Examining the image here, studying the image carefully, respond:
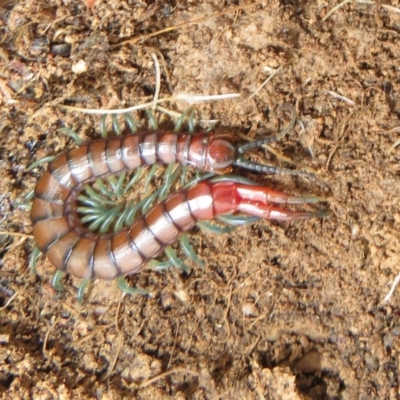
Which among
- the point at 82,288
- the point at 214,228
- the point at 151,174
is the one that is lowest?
the point at 82,288

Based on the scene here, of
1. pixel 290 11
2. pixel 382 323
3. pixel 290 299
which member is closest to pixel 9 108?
pixel 290 11

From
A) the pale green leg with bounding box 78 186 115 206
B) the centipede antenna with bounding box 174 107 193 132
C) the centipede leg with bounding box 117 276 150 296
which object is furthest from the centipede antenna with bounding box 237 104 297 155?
the centipede leg with bounding box 117 276 150 296

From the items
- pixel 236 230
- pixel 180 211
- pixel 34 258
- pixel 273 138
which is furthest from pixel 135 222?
pixel 273 138

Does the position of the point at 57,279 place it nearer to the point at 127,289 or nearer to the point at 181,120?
the point at 127,289

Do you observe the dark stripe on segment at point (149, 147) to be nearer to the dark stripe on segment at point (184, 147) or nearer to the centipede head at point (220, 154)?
the dark stripe on segment at point (184, 147)

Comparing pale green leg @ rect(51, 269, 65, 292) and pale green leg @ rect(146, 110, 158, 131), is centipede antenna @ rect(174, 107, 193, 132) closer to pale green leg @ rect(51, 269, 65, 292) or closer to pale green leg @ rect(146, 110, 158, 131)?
pale green leg @ rect(146, 110, 158, 131)

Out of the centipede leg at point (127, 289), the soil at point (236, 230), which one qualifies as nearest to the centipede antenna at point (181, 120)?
the soil at point (236, 230)
